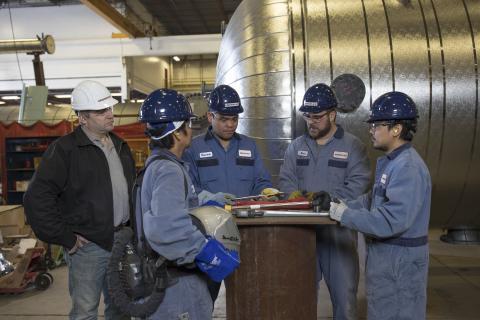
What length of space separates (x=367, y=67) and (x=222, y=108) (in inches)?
57.1

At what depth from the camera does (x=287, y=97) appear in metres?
3.85

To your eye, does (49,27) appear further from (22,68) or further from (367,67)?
(367,67)

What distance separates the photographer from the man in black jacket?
8.74ft

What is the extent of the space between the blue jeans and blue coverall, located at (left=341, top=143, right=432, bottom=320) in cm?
144

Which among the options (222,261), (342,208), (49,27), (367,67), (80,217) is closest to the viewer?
(222,261)

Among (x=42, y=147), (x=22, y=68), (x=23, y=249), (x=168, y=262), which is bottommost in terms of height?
(x=23, y=249)

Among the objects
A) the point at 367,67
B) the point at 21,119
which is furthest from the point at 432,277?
the point at 21,119

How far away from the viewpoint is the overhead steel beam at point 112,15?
956cm

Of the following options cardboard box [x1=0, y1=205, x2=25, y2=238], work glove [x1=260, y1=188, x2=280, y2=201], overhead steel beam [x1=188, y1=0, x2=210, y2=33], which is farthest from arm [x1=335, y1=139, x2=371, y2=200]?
overhead steel beam [x1=188, y1=0, x2=210, y2=33]

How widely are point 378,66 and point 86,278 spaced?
2.71m

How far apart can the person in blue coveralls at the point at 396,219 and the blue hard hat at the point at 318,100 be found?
23.1 inches

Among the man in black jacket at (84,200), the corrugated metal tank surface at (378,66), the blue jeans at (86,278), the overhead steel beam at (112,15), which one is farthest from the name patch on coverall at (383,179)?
the overhead steel beam at (112,15)

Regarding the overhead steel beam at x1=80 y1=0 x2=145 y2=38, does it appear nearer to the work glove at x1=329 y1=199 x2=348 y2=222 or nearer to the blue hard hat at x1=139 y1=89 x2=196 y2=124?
the blue hard hat at x1=139 y1=89 x2=196 y2=124

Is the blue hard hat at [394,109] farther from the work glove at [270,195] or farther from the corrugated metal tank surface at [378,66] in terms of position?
the corrugated metal tank surface at [378,66]
